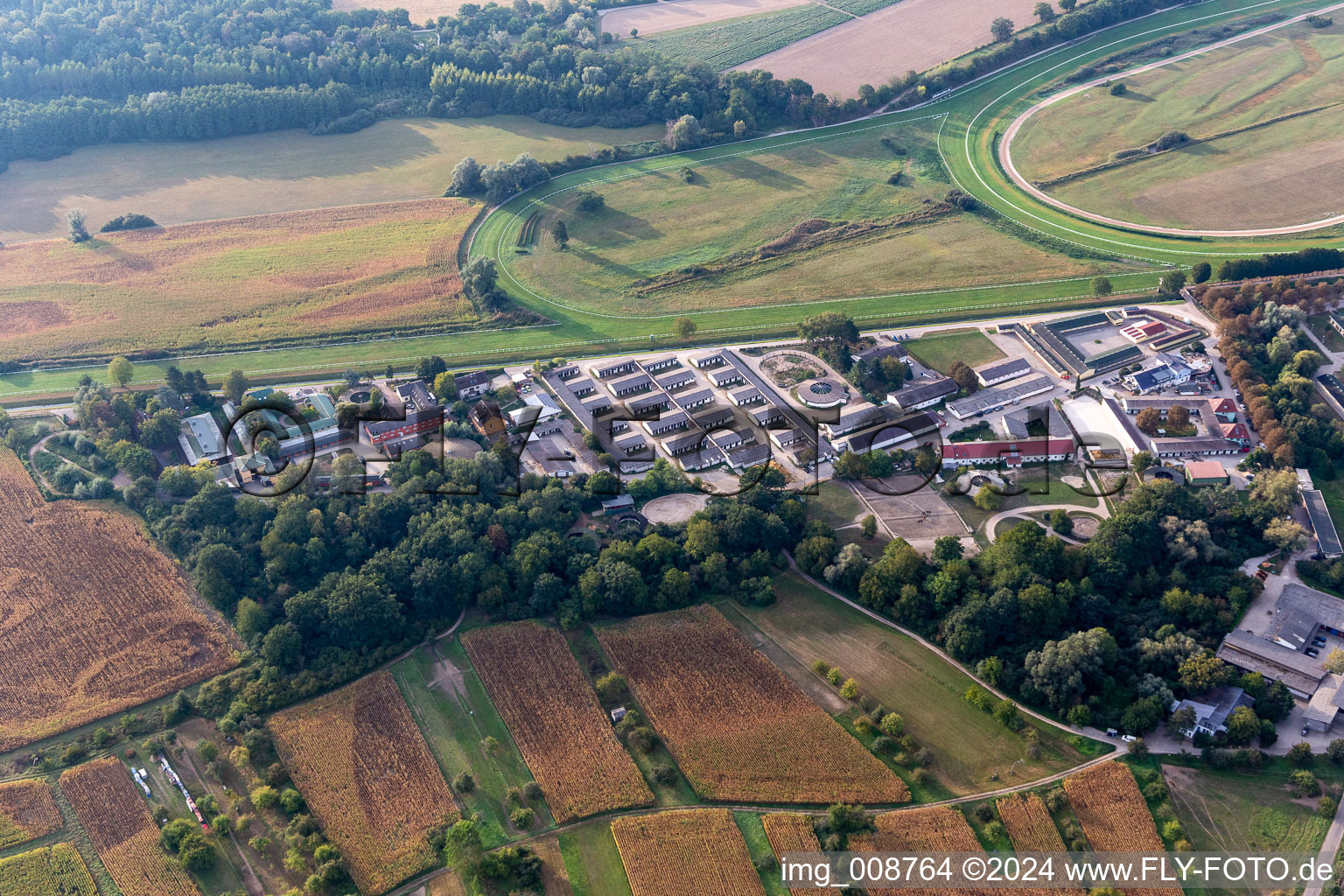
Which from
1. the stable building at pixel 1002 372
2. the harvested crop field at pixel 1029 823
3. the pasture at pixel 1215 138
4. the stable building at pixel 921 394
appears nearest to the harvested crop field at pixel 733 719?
the harvested crop field at pixel 1029 823

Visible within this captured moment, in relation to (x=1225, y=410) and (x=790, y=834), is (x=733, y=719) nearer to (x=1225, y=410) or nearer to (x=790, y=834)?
(x=790, y=834)

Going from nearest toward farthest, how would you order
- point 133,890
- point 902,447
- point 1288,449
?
point 133,890
point 1288,449
point 902,447

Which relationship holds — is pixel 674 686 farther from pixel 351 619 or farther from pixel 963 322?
pixel 963 322

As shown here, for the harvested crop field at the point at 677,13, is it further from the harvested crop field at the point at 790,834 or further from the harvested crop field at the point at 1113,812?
the harvested crop field at the point at 1113,812

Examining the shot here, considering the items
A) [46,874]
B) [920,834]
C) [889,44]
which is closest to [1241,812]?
[920,834]

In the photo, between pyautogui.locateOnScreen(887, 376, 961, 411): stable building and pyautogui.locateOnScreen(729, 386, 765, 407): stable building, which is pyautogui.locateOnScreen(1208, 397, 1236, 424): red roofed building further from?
pyautogui.locateOnScreen(729, 386, 765, 407): stable building

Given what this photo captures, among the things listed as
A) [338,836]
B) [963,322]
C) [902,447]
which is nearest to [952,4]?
[963,322]

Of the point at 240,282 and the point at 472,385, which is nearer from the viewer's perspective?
the point at 472,385
